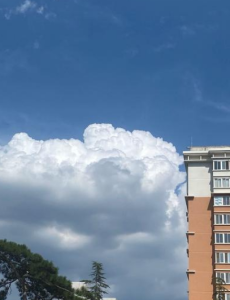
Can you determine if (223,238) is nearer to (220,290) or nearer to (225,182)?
(225,182)

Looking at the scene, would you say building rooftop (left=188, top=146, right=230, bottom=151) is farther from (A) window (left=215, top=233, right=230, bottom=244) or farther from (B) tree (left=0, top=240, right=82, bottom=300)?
(B) tree (left=0, top=240, right=82, bottom=300)

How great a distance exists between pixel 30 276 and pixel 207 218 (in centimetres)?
2761

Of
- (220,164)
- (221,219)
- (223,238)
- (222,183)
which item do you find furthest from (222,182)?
(223,238)

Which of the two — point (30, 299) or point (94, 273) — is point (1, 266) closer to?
point (30, 299)

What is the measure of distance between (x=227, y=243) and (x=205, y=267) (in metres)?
3.82

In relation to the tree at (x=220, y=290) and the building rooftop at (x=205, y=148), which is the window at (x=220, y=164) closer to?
the building rooftop at (x=205, y=148)

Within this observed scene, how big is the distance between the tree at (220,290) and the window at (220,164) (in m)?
13.4

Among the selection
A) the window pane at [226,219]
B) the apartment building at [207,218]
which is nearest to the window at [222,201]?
the apartment building at [207,218]

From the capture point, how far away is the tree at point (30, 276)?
57.8m

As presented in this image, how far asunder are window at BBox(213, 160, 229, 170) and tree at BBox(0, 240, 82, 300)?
93.3ft

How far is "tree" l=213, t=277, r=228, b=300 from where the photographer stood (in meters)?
71.8

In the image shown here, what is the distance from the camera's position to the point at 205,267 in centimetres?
7669

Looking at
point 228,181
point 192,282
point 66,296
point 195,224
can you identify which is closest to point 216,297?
point 192,282

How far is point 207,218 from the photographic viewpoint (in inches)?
3095
